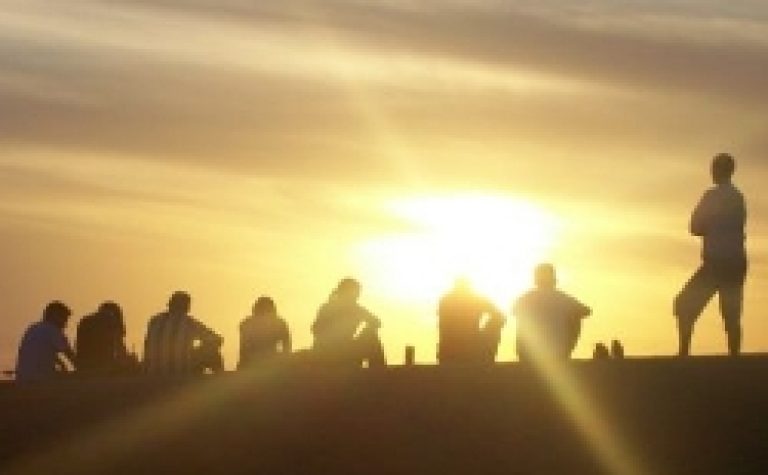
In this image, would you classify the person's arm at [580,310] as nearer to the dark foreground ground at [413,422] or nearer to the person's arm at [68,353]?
the dark foreground ground at [413,422]

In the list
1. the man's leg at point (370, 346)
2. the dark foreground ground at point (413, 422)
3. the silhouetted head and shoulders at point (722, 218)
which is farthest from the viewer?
the man's leg at point (370, 346)

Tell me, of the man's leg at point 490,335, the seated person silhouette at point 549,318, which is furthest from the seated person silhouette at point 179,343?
the seated person silhouette at point 549,318

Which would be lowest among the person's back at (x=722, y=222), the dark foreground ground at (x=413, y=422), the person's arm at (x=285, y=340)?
the dark foreground ground at (x=413, y=422)

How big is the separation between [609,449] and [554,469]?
0.50 meters

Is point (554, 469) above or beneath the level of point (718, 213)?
beneath

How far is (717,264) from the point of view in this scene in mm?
23000

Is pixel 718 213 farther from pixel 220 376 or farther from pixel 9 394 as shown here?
pixel 9 394

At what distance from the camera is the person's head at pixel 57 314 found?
2691 cm

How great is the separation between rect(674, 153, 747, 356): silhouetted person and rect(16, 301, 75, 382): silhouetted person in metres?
7.66

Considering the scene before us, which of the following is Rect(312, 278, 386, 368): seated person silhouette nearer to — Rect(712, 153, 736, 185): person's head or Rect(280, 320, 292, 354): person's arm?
Rect(280, 320, 292, 354): person's arm

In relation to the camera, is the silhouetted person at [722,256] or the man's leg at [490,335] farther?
the man's leg at [490,335]

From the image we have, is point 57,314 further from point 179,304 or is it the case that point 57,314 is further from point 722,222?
point 722,222

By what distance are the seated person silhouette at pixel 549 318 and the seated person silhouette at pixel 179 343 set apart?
396cm

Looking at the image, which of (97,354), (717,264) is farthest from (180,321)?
(717,264)
